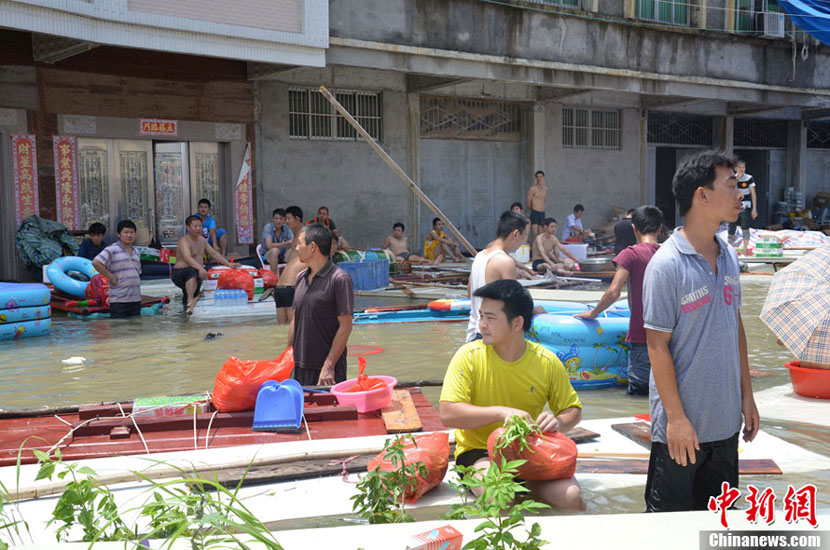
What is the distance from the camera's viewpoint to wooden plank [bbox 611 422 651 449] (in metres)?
5.43

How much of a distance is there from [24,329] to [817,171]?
24.8m

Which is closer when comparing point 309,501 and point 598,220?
point 309,501

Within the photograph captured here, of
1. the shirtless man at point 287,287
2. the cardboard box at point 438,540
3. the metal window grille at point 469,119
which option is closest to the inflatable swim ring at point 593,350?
the shirtless man at point 287,287

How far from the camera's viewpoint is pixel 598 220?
73.7ft

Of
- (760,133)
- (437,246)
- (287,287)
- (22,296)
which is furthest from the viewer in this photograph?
(760,133)

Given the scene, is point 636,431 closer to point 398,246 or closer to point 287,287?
point 287,287

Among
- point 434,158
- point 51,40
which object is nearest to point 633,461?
point 51,40

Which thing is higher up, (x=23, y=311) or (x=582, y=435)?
(x=23, y=311)

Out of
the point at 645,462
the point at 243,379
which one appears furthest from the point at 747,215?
the point at 243,379

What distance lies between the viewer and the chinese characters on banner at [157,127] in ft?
50.2

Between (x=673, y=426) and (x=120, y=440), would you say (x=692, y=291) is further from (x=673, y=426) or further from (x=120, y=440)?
(x=120, y=440)

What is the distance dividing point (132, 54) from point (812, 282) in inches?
491

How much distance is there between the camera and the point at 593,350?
24.3 ft

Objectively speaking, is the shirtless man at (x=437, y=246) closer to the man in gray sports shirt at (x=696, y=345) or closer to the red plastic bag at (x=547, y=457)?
the red plastic bag at (x=547, y=457)
